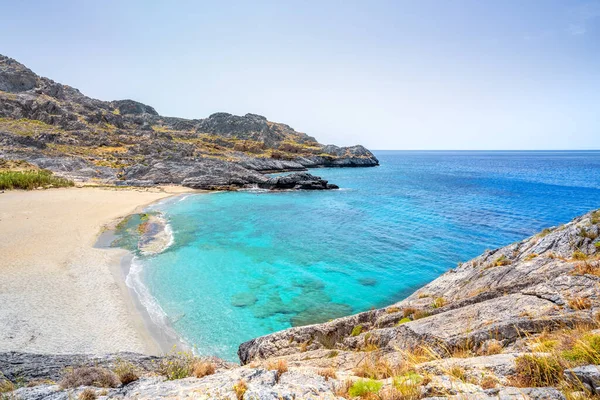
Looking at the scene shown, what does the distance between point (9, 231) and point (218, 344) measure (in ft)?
90.7

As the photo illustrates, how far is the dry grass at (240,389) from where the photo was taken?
4.71 meters

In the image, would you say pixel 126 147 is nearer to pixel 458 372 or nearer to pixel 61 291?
pixel 61 291

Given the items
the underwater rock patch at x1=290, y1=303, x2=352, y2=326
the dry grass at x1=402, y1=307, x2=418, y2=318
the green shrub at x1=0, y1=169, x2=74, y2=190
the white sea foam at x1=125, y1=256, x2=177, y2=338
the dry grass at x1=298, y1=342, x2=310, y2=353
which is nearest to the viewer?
the dry grass at x1=298, y1=342, x2=310, y2=353

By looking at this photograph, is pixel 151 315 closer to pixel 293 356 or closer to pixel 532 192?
pixel 293 356

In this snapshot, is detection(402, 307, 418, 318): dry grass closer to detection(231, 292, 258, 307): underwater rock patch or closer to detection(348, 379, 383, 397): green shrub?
detection(348, 379, 383, 397): green shrub

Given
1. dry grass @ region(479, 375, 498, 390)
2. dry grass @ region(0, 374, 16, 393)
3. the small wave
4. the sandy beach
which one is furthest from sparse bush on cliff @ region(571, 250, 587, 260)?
the small wave

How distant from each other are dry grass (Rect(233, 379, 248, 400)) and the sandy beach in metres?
11.4

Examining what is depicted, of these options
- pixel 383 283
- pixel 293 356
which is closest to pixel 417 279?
pixel 383 283

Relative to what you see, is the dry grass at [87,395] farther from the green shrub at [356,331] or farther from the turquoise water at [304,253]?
the turquoise water at [304,253]

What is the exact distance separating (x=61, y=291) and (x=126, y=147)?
9140 cm

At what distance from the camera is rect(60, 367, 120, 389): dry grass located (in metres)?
5.89

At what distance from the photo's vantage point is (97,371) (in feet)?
20.0

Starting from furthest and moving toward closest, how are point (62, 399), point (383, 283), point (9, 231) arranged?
point (9, 231), point (383, 283), point (62, 399)

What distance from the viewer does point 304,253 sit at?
96.3ft
